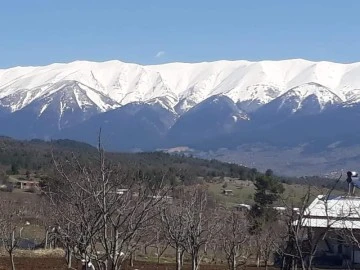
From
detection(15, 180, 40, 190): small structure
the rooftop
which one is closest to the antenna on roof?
the rooftop

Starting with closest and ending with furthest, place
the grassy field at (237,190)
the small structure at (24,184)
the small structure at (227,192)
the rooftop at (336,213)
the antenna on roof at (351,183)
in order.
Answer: the rooftop at (336,213)
the antenna on roof at (351,183)
the grassy field at (237,190)
the small structure at (24,184)
the small structure at (227,192)

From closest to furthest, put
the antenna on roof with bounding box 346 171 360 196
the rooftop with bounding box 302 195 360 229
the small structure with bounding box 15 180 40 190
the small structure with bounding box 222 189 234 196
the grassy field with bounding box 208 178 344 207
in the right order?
the rooftop with bounding box 302 195 360 229, the antenna on roof with bounding box 346 171 360 196, the grassy field with bounding box 208 178 344 207, the small structure with bounding box 15 180 40 190, the small structure with bounding box 222 189 234 196

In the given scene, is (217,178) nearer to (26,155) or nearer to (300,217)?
(26,155)

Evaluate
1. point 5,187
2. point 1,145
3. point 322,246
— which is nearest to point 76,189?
point 322,246

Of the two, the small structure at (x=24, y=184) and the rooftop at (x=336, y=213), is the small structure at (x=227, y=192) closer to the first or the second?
the small structure at (x=24, y=184)

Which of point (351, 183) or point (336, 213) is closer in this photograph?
point (336, 213)

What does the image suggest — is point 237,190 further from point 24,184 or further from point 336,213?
point 336,213

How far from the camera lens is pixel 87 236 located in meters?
15.3

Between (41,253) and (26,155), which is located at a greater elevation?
(26,155)

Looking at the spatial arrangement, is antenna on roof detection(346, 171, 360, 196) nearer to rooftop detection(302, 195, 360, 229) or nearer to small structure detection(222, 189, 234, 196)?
rooftop detection(302, 195, 360, 229)

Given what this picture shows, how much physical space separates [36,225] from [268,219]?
22.4 meters

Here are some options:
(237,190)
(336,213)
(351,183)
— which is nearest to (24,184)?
(237,190)

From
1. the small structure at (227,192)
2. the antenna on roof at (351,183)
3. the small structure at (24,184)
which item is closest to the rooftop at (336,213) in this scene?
the antenna on roof at (351,183)

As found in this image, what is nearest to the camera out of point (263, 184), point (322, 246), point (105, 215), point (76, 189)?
point (105, 215)
